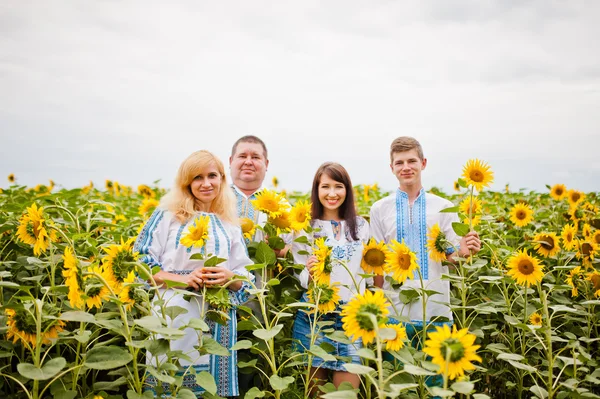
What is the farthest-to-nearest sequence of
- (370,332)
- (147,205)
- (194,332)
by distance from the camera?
1. (147,205)
2. (194,332)
3. (370,332)

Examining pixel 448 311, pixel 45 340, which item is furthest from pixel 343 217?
pixel 45 340

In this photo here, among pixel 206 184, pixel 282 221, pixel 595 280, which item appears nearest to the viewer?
pixel 206 184

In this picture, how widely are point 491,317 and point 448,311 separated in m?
0.79

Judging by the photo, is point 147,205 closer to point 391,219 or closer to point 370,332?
point 391,219

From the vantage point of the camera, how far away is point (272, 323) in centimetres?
237

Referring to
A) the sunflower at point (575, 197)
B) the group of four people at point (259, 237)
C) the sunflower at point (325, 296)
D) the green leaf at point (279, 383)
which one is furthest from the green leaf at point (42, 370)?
the sunflower at point (575, 197)

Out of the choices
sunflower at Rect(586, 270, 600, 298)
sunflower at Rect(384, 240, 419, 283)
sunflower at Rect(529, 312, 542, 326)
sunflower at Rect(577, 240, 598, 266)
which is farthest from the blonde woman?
sunflower at Rect(577, 240, 598, 266)

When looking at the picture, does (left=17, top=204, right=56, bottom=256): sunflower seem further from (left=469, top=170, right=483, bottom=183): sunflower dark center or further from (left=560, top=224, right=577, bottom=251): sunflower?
(left=560, top=224, right=577, bottom=251): sunflower

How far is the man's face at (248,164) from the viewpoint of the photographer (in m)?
3.70

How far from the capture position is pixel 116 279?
214 cm

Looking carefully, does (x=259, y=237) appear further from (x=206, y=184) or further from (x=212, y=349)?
(x=212, y=349)

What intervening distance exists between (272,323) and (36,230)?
1.30m

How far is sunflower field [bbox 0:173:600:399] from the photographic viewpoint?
182 cm

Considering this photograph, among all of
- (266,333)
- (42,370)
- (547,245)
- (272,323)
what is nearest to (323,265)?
(272,323)
